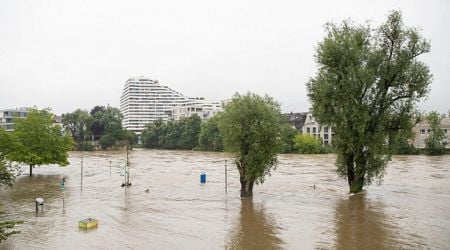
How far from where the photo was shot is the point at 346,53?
32.3 meters

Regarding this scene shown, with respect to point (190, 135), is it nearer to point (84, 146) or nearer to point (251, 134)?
point (84, 146)

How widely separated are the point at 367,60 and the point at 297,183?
17.8m

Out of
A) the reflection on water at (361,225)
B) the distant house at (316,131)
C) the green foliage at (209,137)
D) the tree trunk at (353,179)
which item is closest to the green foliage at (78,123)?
the green foliage at (209,137)

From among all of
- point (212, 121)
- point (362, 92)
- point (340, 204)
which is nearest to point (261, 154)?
point (340, 204)

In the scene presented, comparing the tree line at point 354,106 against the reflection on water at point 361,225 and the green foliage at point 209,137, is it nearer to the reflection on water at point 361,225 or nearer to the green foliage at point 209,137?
the reflection on water at point 361,225

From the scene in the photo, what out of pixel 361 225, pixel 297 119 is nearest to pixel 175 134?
pixel 297 119

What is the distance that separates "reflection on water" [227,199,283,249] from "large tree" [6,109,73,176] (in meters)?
34.2

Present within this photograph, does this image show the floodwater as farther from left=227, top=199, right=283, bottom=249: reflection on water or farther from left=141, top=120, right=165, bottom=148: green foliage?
left=141, top=120, right=165, bottom=148: green foliage

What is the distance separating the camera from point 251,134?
33.6 meters

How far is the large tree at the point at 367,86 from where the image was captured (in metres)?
32.4

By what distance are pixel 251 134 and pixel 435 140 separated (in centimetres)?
7443

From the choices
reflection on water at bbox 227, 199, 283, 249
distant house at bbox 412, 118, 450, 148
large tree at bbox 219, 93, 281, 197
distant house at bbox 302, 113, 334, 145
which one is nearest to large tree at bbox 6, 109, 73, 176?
large tree at bbox 219, 93, 281, 197

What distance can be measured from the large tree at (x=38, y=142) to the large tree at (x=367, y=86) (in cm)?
3684

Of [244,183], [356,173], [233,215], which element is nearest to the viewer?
[233,215]
